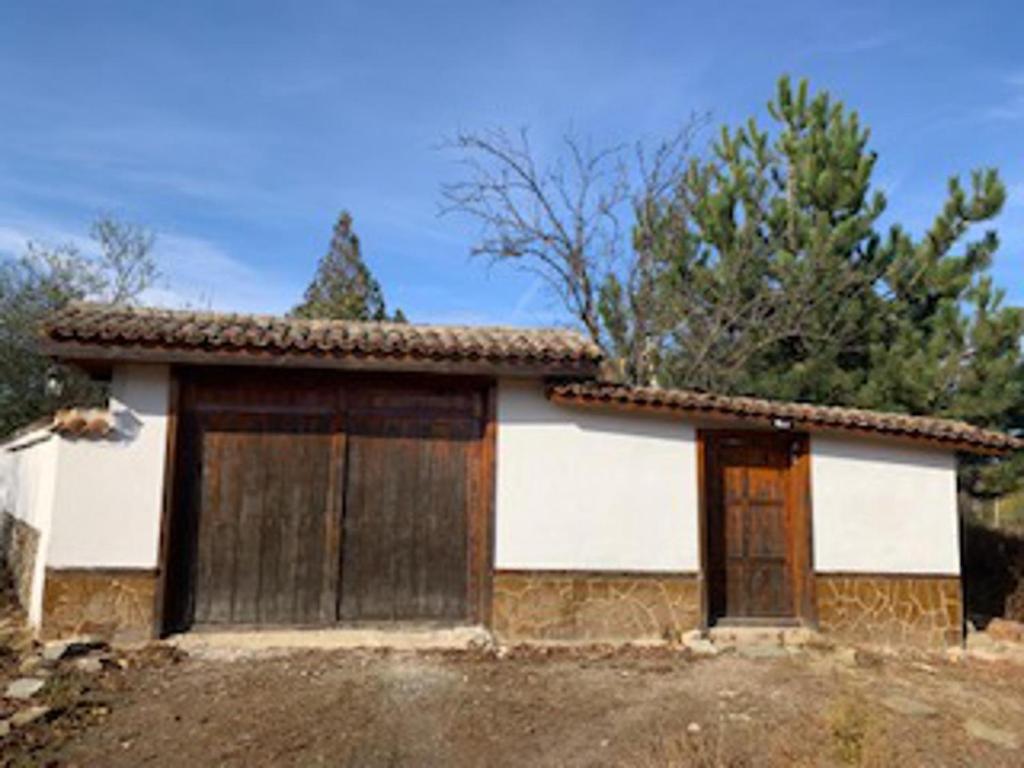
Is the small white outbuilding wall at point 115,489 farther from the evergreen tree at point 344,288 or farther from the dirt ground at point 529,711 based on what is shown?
the evergreen tree at point 344,288

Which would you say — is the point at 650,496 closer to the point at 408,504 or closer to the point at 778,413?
the point at 778,413

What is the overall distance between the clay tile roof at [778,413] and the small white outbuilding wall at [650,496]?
238 millimetres

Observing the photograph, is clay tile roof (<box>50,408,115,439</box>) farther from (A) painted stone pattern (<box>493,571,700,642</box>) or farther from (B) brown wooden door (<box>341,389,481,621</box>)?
(A) painted stone pattern (<box>493,571,700,642</box>)

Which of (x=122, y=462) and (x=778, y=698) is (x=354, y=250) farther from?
(x=778, y=698)

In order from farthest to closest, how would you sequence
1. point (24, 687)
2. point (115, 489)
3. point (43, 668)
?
1. point (115, 489)
2. point (43, 668)
3. point (24, 687)

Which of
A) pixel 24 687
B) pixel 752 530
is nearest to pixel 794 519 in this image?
pixel 752 530

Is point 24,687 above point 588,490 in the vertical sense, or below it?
below

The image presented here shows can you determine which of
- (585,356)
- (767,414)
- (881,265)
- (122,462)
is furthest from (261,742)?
(881,265)

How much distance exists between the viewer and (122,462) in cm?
716

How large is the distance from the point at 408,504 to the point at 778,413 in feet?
13.3

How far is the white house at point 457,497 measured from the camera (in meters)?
7.10

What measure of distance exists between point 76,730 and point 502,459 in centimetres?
423

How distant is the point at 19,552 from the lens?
9.32m

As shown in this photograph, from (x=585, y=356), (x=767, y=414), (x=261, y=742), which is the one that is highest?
(x=585, y=356)
